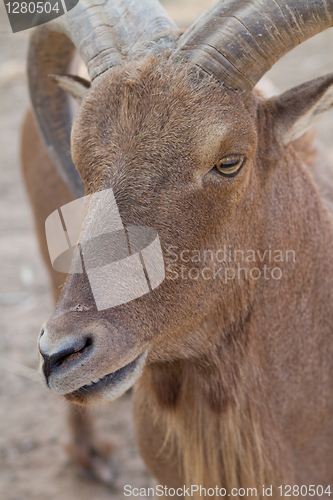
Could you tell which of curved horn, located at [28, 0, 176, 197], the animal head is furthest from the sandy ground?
curved horn, located at [28, 0, 176, 197]

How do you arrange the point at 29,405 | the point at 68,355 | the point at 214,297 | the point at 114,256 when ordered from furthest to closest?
the point at 29,405 → the point at 214,297 → the point at 114,256 → the point at 68,355

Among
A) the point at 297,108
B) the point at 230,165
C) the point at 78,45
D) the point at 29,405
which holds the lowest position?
the point at 29,405

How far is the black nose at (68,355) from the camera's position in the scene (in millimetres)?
2100

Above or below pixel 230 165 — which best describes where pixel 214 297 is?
below

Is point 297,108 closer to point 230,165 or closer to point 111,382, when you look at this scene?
point 230,165

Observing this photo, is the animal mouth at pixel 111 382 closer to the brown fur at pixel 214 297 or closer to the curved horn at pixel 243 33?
the brown fur at pixel 214 297

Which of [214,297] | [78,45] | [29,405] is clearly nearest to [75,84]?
[78,45]

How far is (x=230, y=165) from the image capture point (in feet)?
8.09

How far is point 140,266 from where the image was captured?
2.35 m

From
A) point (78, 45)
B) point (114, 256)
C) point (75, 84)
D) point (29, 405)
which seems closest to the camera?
point (114, 256)

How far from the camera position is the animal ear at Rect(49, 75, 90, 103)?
132 inches

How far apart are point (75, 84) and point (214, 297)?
1.75 metres

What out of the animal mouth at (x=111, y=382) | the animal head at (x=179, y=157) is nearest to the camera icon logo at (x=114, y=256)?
the animal head at (x=179, y=157)

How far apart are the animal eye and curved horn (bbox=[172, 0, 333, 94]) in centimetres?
37
